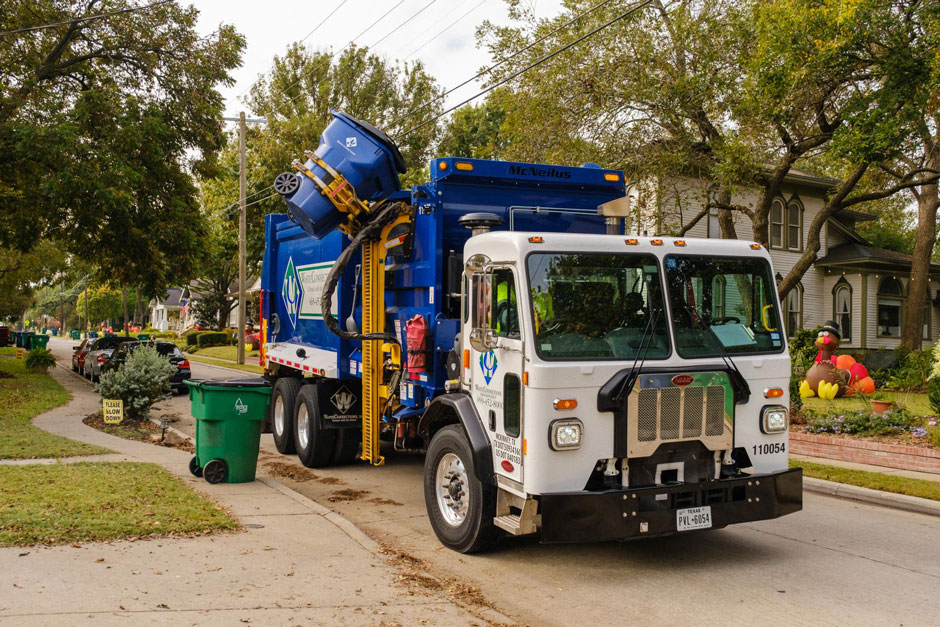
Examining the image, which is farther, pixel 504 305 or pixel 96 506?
pixel 96 506

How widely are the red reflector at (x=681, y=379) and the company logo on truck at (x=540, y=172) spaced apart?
301 centimetres

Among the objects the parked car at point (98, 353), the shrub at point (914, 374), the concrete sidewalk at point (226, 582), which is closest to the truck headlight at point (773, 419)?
the concrete sidewalk at point (226, 582)

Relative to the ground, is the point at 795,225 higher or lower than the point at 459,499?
higher

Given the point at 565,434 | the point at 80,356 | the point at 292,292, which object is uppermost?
the point at 292,292

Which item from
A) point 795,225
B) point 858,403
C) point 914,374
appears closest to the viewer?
point 858,403

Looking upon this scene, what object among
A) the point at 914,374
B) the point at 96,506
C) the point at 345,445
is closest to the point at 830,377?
the point at 914,374

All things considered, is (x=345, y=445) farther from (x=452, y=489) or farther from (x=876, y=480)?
(x=876, y=480)

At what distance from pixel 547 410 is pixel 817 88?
13.1 m

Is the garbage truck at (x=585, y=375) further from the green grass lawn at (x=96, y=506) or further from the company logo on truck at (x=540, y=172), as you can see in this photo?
the green grass lawn at (x=96, y=506)

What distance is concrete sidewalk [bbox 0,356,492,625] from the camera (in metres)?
4.88

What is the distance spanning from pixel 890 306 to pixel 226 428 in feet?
93.6

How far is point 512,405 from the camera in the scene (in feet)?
19.5

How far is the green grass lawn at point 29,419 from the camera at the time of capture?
10766 mm

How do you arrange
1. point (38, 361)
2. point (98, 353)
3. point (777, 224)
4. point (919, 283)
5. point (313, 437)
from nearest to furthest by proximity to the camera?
point (313, 437) → point (919, 283) → point (98, 353) → point (38, 361) → point (777, 224)
